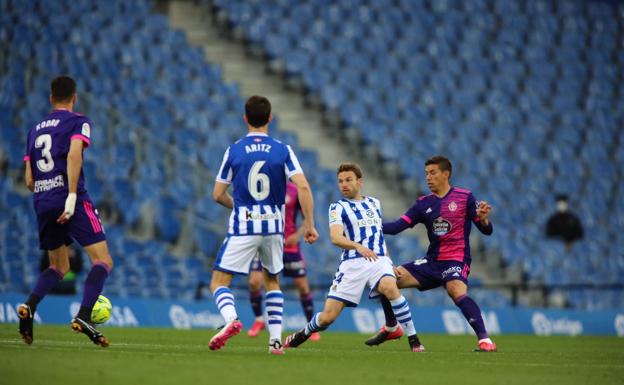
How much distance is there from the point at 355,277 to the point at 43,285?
3.06m

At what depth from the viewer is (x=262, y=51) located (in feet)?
85.8

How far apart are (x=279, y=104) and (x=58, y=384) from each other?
19.2 metres

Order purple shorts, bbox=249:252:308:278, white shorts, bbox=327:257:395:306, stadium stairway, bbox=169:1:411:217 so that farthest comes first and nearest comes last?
stadium stairway, bbox=169:1:411:217, purple shorts, bbox=249:252:308:278, white shorts, bbox=327:257:395:306

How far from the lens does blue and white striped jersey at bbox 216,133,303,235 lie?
9859 mm

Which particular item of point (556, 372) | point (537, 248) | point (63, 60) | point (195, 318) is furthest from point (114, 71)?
point (556, 372)

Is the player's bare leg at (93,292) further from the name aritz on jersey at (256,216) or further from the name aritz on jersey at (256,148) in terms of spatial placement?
the name aritz on jersey at (256,148)

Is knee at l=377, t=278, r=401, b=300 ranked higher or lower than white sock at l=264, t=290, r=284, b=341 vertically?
higher

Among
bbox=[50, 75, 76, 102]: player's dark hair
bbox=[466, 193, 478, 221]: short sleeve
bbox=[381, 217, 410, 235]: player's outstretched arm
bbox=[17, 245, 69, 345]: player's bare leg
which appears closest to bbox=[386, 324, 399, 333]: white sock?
bbox=[381, 217, 410, 235]: player's outstretched arm

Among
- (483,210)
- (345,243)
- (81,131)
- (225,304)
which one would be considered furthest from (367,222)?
(81,131)

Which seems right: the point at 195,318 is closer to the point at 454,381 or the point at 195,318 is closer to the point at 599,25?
the point at 454,381

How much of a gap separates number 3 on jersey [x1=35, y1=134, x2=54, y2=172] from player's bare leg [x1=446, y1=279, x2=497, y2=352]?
464cm

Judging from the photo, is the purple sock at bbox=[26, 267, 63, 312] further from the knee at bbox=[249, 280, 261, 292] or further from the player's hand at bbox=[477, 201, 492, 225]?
the knee at bbox=[249, 280, 261, 292]

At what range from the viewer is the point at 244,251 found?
9867 mm

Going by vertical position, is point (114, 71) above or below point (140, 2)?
below
